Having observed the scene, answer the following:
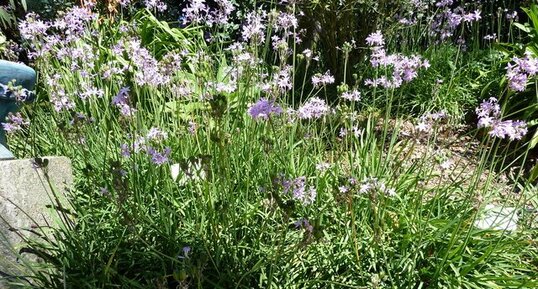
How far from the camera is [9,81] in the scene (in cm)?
261

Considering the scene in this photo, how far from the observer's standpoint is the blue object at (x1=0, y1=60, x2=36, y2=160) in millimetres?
2594

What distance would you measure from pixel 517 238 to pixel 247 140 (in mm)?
1341

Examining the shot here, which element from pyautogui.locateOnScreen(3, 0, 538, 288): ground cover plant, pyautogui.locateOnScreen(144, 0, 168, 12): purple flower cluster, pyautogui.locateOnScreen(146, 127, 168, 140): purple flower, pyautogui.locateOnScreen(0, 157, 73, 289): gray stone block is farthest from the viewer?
pyautogui.locateOnScreen(144, 0, 168, 12): purple flower cluster

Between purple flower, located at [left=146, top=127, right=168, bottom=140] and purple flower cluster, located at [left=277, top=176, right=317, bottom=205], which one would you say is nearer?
purple flower cluster, located at [left=277, top=176, right=317, bottom=205]

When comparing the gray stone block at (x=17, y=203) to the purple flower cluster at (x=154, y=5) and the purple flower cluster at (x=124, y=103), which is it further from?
the purple flower cluster at (x=154, y=5)

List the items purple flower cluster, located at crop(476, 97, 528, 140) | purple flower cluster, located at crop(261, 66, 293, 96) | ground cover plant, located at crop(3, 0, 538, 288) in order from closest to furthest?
purple flower cluster, located at crop(476, 97, 528, 140) < ground cover plant, located at crop(3, 0, 538, 288) < purple flower cluster, located at crop(261, 66, 293, 96)

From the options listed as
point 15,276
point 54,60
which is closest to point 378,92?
point 54,60

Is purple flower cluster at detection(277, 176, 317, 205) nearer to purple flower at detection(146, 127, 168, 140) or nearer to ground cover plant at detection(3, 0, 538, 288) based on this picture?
ground cover plant at detection(3, 0, 538, 288)

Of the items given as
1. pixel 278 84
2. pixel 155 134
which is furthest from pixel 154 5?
pixel 155 134

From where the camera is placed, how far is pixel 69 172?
2850 mm

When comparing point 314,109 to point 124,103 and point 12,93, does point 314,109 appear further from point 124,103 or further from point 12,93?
point 12,93

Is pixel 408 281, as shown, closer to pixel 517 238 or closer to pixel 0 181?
pixel 517 238

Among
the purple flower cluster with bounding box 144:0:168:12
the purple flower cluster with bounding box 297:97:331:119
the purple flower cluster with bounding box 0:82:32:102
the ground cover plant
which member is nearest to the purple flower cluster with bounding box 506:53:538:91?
the ground cover plant

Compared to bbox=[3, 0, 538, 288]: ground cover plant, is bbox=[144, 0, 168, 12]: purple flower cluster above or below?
above
